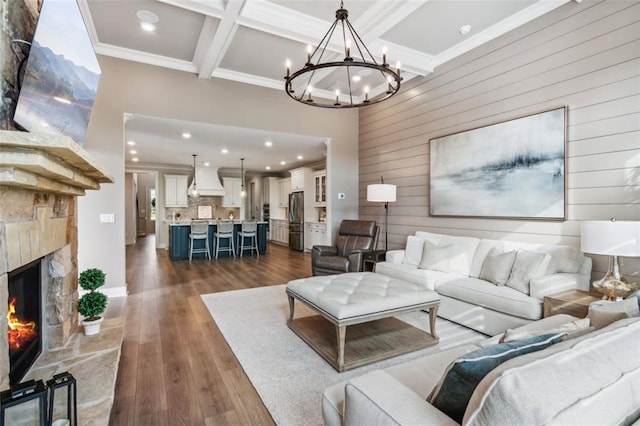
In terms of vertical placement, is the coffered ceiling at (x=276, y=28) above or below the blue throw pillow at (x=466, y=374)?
above

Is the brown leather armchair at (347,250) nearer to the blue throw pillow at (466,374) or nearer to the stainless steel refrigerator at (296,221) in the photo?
the stainless steel refrigerator at (296,221)

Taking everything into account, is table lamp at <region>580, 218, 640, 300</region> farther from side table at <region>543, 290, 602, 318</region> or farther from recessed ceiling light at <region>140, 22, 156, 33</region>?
recessed ceiling light at <region>140, 22, 156, 33</region>

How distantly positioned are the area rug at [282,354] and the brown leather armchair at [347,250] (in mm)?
889

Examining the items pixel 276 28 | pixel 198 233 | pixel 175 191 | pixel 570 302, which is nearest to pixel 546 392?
pixel 570 302

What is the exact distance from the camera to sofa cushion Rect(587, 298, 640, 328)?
1.38 metres

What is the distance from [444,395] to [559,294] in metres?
2.25

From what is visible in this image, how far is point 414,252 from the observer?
4.17 meters

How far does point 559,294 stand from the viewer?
2580 mm

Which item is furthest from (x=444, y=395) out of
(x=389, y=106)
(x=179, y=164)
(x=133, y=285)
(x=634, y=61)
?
(x=179, y=164)

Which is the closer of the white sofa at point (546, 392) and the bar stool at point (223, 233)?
the white sofa at point (546, 392)

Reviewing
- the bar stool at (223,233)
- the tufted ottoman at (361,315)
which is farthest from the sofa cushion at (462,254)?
the bar stool at (223,233)

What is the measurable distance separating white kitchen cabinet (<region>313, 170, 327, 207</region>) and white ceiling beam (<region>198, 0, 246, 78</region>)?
4.23 metres

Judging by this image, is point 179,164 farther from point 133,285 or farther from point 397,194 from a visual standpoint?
point 397,194

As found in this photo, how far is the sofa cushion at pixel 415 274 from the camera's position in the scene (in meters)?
3.43
